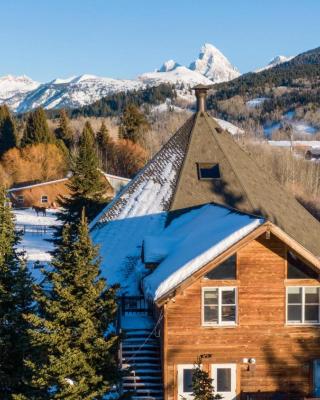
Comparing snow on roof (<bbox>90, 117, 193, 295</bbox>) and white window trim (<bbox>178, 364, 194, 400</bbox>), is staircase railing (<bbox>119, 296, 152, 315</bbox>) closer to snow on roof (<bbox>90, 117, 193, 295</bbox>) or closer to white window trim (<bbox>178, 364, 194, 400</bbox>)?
snow on roof (<bbox>90, 117, 193, 295</bbox>)

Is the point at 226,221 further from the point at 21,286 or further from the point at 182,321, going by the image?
the point at 21,286

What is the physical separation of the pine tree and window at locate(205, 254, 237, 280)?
12.2 feet

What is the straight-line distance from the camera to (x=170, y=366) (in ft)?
56.7

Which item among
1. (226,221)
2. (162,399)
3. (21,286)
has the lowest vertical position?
(162,399)

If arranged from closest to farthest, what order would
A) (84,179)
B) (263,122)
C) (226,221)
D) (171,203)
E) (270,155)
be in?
(226,221), (171,203), (84,179), (270,155), (263,122)

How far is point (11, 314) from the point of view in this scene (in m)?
16.4

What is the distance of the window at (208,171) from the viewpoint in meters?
24.9

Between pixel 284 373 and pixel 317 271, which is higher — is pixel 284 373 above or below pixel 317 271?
below

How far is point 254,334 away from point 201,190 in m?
8.24

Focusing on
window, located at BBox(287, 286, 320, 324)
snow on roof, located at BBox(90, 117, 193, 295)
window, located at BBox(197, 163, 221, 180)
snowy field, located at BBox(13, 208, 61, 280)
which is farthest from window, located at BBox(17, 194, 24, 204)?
window, located at BBox(287, 286, 320, 324)

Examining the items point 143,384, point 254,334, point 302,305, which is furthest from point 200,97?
point 143,384

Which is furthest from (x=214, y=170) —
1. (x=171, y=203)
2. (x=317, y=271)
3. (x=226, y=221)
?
(x=317, y=271)

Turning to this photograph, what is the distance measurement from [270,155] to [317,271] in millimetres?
67876

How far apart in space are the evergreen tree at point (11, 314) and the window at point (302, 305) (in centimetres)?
743
